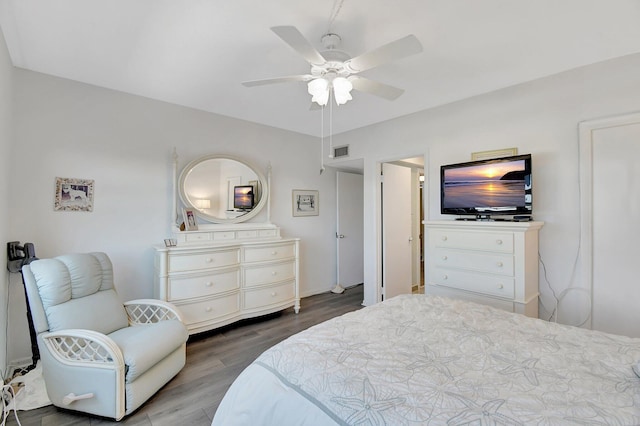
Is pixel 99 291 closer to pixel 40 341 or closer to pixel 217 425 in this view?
pixel 40 341

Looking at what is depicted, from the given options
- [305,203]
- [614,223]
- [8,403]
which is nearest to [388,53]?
[614,223]

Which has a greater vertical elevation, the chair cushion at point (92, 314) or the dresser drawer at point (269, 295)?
the chair cushion at point (92, 314)

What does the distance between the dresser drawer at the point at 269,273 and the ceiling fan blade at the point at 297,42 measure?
94.7 inches

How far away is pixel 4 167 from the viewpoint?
207 cm

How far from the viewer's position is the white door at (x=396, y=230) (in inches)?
155

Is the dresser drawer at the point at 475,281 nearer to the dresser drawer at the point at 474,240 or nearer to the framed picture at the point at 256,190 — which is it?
the dresser drawer at the point at 474,240

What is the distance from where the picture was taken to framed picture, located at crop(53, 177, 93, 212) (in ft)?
8.46

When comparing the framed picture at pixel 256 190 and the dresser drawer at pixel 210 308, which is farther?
the framed picture at pixel 256 190

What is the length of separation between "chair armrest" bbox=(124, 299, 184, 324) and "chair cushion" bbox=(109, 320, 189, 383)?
0.54 feet

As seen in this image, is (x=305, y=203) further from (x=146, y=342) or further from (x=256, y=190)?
(x=146, y=342)

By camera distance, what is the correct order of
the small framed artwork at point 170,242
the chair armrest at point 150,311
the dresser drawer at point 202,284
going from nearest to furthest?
the chair armrest at point 150,311, the dresser drawer at point 202,284, the small framed artwork at point 170,242

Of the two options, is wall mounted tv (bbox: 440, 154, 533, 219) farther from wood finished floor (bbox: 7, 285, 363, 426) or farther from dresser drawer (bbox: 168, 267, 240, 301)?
dresser drawer (bbox: 168, 267, 240, 301)

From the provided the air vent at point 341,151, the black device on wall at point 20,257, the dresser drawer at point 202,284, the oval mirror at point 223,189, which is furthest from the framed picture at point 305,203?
the black device on wall at point 20,257

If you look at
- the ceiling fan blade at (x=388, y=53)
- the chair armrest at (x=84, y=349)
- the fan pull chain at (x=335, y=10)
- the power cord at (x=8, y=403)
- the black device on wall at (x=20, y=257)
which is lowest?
the power cord at (x=8, y=403)
